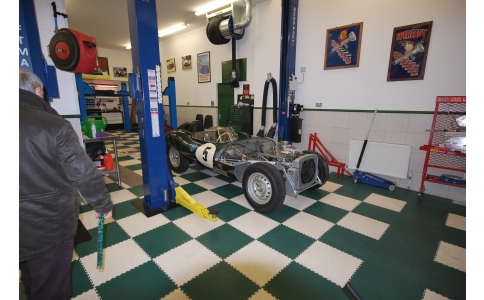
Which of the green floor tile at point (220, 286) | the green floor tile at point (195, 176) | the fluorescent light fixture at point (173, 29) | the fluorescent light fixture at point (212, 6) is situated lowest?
the green floor tile at point (220, 286)

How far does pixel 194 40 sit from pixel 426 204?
8208 mm

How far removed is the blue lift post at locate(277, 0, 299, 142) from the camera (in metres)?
4.92

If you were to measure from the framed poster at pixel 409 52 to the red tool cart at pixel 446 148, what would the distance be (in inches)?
27.4

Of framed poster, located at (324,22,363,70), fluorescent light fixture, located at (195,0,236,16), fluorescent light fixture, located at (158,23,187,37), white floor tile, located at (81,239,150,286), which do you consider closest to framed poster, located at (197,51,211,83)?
fluorescent light fixture, located at (158,23,187,37)

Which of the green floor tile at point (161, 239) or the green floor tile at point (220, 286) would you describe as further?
the green floor tile at point (161, 239)

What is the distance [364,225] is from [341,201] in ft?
2.21

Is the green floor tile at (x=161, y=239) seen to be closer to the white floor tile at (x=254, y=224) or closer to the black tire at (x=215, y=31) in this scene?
the white floor tile at (x=254, y=224)

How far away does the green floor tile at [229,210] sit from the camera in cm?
290

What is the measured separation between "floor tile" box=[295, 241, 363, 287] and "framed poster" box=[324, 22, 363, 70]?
3710 millimetres

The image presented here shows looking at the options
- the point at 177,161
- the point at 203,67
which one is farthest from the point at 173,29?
the point at 177,161

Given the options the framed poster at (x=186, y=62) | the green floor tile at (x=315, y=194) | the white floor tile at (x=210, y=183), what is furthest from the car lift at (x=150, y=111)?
the framed poster at (x=186, y=62)

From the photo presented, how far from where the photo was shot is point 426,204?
11.0ft

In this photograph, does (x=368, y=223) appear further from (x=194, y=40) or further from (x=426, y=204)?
(x=194, y=40)
